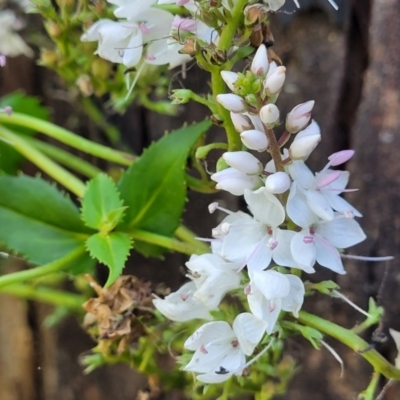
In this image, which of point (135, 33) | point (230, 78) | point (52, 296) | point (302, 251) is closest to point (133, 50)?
point (135, 33)

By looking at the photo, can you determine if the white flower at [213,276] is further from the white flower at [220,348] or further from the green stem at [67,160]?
the green stem at [67,160]

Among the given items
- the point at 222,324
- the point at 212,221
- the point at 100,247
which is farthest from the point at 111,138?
the point at 222,324

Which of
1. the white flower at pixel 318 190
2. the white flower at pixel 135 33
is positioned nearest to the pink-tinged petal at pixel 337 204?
the white flower at pixel 318 190

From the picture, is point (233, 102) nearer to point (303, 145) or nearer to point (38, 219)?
point (303, 145)

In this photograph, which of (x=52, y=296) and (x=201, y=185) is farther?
(x=52, y=296)

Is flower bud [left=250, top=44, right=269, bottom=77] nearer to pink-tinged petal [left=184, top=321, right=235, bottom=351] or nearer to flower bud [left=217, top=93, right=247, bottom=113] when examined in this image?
flower bud [left=217, top=93, right=247, bottom=113]

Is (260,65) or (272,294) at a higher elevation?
(260,65)

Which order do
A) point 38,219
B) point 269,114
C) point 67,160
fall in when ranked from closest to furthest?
1. point 269,114
2. point 38,219
3. point 67,160
